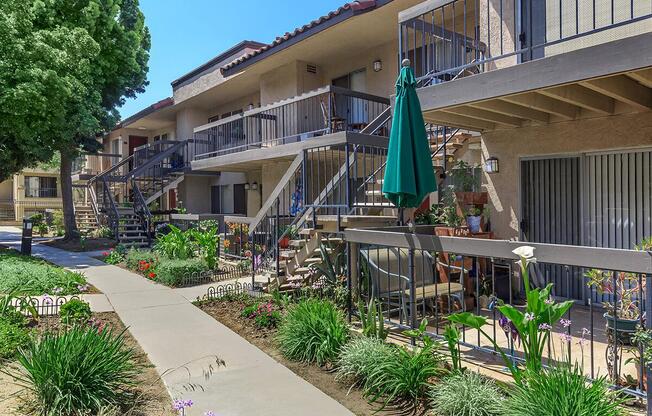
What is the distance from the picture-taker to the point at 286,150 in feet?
39.3

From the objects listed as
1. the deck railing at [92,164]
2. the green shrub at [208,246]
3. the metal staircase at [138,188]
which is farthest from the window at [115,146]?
the green shrub at [208,246]

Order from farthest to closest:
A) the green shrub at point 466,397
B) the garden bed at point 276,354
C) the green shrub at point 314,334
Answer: the green shrub at point 314,334 < the garden bed at point 276,354 < the green shrub at point 466,397

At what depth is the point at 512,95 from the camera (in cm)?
563

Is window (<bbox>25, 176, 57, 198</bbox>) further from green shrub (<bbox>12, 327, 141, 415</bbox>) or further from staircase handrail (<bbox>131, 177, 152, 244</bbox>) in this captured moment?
green shrub (<bbox>12, 327, 141, 415</bbox>)

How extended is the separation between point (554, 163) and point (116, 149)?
91.3 ft

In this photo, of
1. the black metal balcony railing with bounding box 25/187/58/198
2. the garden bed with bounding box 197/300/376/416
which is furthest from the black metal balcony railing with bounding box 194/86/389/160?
the black metal balcony railing with bounding box 25/187/58/198

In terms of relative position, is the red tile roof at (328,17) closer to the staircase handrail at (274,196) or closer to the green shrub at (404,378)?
the staircase handrail at (274,196)

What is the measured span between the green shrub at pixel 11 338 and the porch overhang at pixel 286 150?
5.80 meters

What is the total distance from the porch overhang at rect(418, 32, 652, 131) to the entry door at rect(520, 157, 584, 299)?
0.77 meters

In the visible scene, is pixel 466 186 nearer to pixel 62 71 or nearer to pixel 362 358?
pixel 362 358

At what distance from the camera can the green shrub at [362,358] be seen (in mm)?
4566

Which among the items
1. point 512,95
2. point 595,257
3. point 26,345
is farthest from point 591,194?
point 26,345

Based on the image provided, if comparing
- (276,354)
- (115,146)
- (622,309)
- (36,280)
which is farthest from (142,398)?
(115,146)

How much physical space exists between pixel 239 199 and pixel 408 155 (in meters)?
15.1
